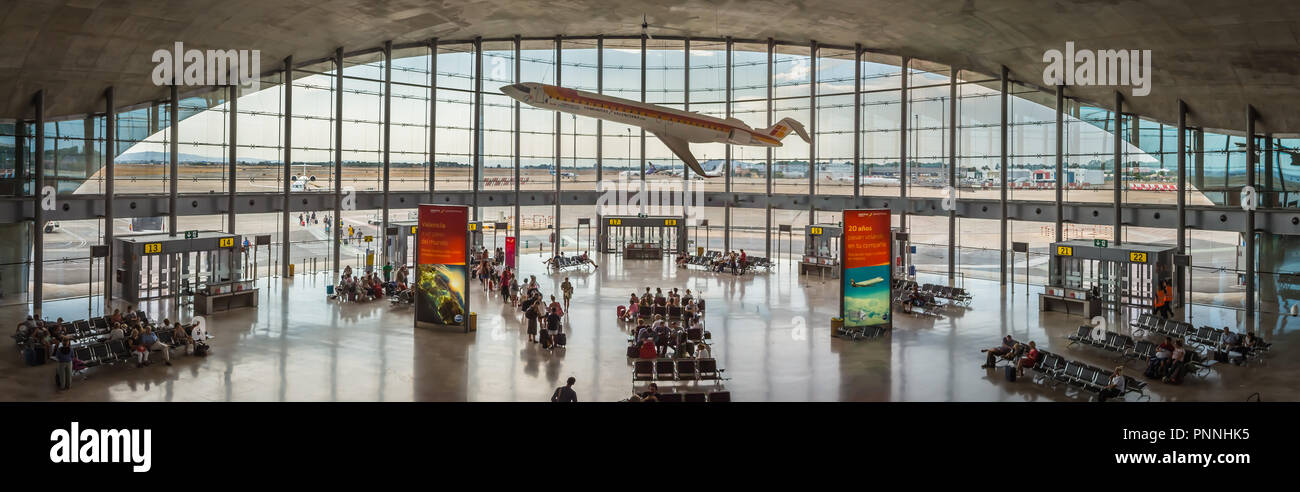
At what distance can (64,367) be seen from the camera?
14.4 m

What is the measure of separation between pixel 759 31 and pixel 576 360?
74.0ft

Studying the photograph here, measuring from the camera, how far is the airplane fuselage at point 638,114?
2393cm

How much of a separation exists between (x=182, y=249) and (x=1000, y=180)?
2878 centimetres

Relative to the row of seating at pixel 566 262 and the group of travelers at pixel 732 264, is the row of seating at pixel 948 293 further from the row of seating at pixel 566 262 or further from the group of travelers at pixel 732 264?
the row of seating at pixel 566 262

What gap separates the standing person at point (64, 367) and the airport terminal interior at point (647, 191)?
5 cm

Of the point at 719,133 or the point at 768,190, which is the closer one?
the point at 719,133

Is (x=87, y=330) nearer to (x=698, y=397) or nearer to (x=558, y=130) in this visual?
(x=698, y=397)

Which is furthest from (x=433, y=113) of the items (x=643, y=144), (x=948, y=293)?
(x=948, y=293)

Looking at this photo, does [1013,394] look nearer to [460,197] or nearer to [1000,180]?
[1000,180]

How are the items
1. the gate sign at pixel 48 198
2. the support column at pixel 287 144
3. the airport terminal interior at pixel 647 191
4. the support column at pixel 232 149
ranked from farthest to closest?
1. the support column at pixel 287 144
2. the support column at pixel 232 149
3. the gate sign at pixel 48 198
4. the airport terminal interior at pixel 647 191

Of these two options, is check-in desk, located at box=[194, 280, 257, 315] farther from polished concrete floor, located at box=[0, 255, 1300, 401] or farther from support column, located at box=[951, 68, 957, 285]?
support column, located at box=[951, 68, 957, 285]

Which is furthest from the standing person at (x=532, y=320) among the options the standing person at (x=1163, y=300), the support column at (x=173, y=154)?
the standing person at (x=1163, y=300)

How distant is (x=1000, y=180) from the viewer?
33000 mm
